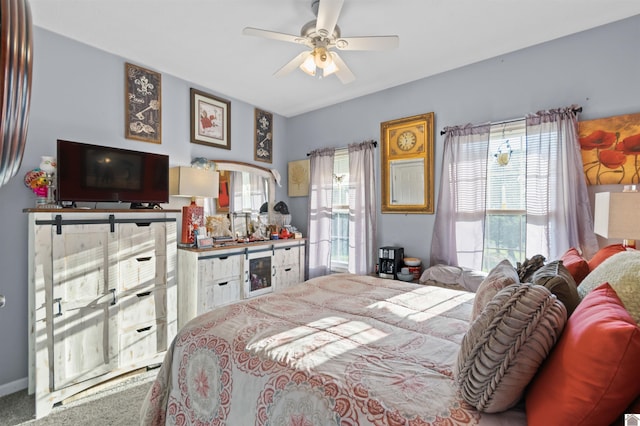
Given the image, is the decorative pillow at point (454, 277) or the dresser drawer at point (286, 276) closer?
the decorative pillow at point (454, 277)

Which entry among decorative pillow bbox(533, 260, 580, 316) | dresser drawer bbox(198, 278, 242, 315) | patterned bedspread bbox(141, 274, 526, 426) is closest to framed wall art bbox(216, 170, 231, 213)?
dresser drawer bbox(198, 278, 242, 315)

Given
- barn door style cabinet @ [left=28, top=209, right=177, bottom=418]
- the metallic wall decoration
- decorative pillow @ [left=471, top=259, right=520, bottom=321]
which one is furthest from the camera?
barn door style cabinet @ [left=28, top=209, right=177, bottom=418]

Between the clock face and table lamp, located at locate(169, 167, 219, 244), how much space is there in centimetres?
214

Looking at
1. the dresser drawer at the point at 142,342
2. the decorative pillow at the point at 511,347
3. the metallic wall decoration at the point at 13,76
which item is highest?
the metallic wall decoration at the point at 13,76

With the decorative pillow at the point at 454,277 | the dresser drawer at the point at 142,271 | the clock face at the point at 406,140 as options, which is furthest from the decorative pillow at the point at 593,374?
the clock face at the point at 406,140

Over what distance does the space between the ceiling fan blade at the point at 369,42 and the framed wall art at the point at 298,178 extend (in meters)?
2.20

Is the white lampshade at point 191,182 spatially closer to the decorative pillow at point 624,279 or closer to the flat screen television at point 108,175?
the flat screen television at point 108,175

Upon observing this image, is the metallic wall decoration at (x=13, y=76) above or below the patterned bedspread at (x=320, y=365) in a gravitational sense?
above

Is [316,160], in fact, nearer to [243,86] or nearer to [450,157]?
[243,86]

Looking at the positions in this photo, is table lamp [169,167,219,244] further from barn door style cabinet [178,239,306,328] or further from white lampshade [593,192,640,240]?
white lampshade [593,192,640,240]

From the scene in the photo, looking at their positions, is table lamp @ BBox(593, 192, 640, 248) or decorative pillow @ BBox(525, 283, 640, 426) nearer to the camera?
decorative pillow @ BBox(525, 283, 640, 426)

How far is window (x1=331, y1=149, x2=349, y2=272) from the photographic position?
396 cm

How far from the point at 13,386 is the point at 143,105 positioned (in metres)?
2.53

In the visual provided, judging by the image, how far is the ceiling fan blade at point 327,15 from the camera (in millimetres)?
1776
